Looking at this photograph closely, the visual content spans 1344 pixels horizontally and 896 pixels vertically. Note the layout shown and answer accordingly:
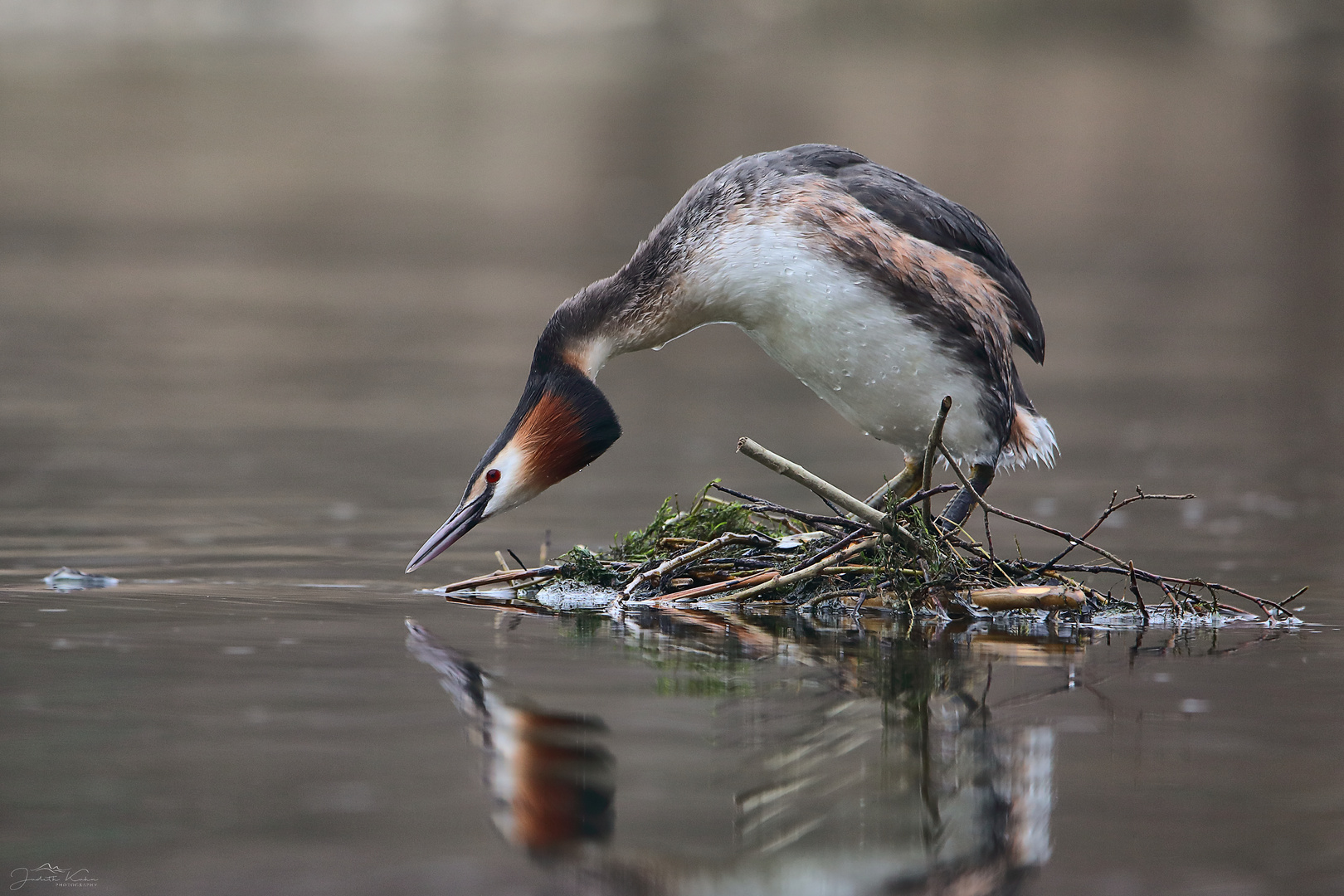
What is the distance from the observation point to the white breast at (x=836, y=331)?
5.91 m

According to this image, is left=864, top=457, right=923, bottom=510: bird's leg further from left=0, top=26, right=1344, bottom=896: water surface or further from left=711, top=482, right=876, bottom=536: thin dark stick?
left=0, top=26, right=1344, bottom=896: water surface

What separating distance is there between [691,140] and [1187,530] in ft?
92.9

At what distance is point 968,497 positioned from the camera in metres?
6.50

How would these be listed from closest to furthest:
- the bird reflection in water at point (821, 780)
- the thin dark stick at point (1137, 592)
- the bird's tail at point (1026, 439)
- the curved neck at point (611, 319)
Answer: the bird reflection in water at point (821, 780)
the thin dark stick at point (1137, 592)
the curved neck at point (611, 319)
the bird's tail at point (1026, 439)

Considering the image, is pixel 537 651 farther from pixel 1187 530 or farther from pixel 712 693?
pixel 1187 530

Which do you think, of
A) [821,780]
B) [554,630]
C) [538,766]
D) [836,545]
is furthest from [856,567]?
[538,766]

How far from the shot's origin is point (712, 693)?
469 cm

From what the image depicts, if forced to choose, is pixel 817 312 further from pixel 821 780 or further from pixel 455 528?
pixel 821 780

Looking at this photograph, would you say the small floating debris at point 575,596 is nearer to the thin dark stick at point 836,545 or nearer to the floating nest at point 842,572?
the floating nest at point 842,572

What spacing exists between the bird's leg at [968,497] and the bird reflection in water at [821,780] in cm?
118
